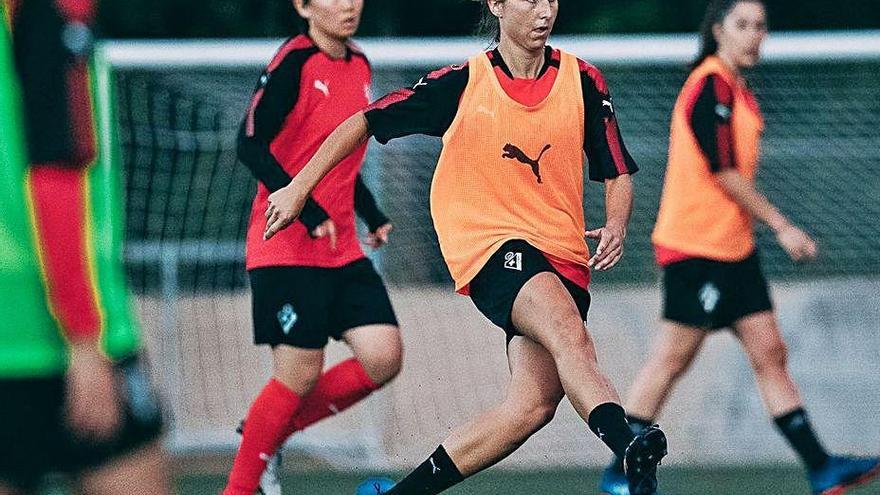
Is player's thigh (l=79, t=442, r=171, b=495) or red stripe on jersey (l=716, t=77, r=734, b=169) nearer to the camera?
player's thigh (l=79, t=442, r=171, b=495)

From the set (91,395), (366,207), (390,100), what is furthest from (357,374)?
(91,395)

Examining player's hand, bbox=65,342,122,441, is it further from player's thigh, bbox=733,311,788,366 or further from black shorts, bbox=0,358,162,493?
player's thigh, bbox=733,311,788,366

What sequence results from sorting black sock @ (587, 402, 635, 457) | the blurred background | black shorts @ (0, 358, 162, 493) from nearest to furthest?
black shorts @ (0, 358, 162, 493)
black sock @ (587, 402, 635, 457)
the blurred background

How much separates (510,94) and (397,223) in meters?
3.81

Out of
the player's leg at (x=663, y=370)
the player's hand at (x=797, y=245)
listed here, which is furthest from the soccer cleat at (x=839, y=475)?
the player's hand at (x=797, y=245)

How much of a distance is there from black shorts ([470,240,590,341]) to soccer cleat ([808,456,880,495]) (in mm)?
1791

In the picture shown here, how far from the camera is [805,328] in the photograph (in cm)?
900

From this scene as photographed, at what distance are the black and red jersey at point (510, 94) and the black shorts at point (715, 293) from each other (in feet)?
5.42

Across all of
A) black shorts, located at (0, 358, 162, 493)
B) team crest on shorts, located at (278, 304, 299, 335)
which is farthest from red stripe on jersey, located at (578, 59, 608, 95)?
black shorts, located at (0, 358, 162, 493)

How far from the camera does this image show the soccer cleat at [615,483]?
481 centimetres

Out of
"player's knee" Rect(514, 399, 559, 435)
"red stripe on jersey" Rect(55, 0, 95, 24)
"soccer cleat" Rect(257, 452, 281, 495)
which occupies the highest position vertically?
"red stripe on jersey" Rect(55, 0, 95, 24)

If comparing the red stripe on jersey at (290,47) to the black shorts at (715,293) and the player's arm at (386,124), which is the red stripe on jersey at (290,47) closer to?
the player's arm at (386,124)

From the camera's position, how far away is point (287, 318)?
5844 mm

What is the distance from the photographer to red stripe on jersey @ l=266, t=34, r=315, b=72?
5840mm
